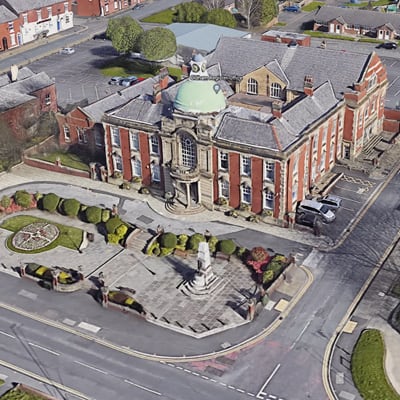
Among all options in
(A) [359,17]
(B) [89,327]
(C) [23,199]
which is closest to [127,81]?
(C) [23,199]

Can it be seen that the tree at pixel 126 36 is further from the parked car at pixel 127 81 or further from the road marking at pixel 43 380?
the road marking at pixel 43 380

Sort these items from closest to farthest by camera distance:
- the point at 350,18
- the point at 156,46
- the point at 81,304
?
1. the point at 81,304
2. the point at 156,46
3. the point at 350,18

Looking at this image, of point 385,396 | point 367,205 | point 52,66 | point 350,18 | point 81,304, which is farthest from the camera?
point 350,18

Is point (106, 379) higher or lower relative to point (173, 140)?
lower

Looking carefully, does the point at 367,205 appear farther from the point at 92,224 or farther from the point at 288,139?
the point at 92,224

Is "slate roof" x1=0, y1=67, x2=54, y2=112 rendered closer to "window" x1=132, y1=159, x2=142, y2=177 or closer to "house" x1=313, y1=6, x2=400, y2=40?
"window" x1=132, y1=159, x2=142, y2=177

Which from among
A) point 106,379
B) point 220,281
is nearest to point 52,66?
point 220,281
